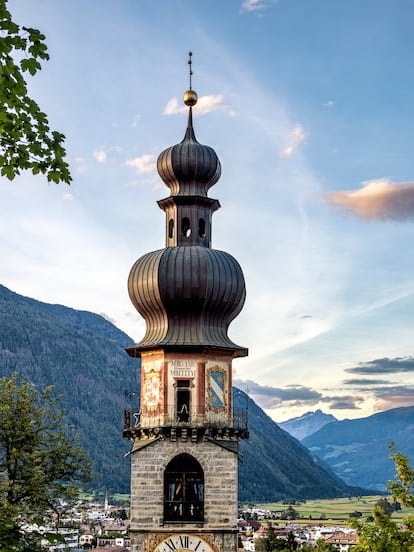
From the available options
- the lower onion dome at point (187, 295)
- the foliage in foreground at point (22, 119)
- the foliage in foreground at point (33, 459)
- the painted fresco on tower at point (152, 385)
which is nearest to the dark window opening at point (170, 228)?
the lower onion dome at point (187, 295)

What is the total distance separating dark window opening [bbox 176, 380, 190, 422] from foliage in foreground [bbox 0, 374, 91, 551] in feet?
12.8

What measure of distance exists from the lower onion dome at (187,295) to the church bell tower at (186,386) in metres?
0.04

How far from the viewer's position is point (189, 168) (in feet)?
129

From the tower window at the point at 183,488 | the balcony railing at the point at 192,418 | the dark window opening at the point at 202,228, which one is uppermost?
the dark window opening at the point at 202,228

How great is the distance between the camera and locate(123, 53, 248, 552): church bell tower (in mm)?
35438

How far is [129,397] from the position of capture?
37.6 meters

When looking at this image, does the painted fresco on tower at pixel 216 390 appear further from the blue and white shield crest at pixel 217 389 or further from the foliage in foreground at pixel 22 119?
the foliage in foreground at pixel 22 119

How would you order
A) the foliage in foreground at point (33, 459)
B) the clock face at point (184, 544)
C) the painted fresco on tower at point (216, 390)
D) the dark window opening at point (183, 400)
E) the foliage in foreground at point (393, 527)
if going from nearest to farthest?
1. the foliage in foreground at point (393, 527)
2. the foliage in foreground at point (33, 459)
3. the clock face at point (184, 544)
4. the dark window opening at point (183, 400)
5. the painted fresco on tower at point (216, 390)

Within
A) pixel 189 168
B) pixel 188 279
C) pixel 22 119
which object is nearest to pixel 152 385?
pixel 188 279

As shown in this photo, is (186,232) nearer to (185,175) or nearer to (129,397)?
(185,175)

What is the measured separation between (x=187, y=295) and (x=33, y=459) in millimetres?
7999

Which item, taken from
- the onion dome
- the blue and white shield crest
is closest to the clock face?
the blue and white shield crest

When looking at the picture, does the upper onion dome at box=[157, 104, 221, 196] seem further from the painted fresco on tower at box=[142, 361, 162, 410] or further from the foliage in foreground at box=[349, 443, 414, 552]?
the foliage in foreground at box=[349, 443, 414, 552]

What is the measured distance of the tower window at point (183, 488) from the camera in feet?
117
